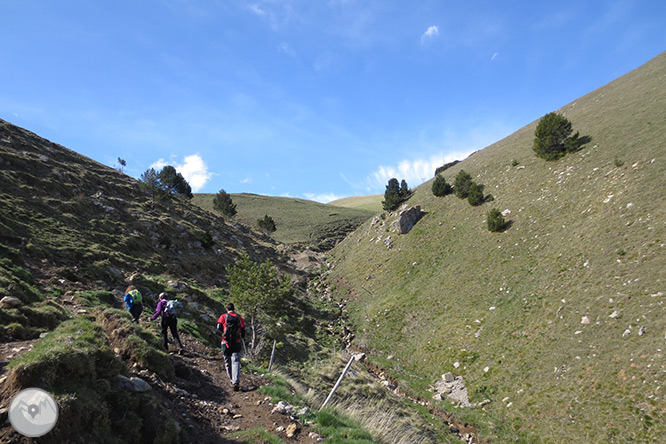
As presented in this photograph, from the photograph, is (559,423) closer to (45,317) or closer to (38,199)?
(45,317)

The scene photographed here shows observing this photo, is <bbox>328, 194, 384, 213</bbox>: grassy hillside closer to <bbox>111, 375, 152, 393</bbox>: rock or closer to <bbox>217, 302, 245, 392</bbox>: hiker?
<bbox>217, 302, 245, 392</bbox>: hiker

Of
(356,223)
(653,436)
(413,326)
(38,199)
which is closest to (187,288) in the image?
(38,199)

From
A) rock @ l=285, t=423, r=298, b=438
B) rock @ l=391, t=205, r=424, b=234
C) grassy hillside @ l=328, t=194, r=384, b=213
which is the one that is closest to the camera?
rock @ l=285, t=423, r=298, b=438

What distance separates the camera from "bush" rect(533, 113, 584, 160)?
123 ft

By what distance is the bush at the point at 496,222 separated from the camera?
1282 inches

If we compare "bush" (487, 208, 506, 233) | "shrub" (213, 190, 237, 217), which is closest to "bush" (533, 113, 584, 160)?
"bush" (487, 208, 506, 233)

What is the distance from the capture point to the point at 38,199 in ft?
90.7

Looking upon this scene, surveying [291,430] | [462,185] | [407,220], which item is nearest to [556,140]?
[462,185]

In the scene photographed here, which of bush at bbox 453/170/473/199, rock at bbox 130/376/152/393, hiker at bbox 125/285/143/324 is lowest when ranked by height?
rock at bbox 130/376/152/393

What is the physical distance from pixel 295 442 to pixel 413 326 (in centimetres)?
2378

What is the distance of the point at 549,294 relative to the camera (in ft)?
72.9

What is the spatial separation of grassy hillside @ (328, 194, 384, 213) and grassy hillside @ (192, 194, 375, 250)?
117ft

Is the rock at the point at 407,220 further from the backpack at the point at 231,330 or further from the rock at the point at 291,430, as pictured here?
the rock at the point at 291,430

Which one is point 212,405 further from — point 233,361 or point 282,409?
point 282,409
